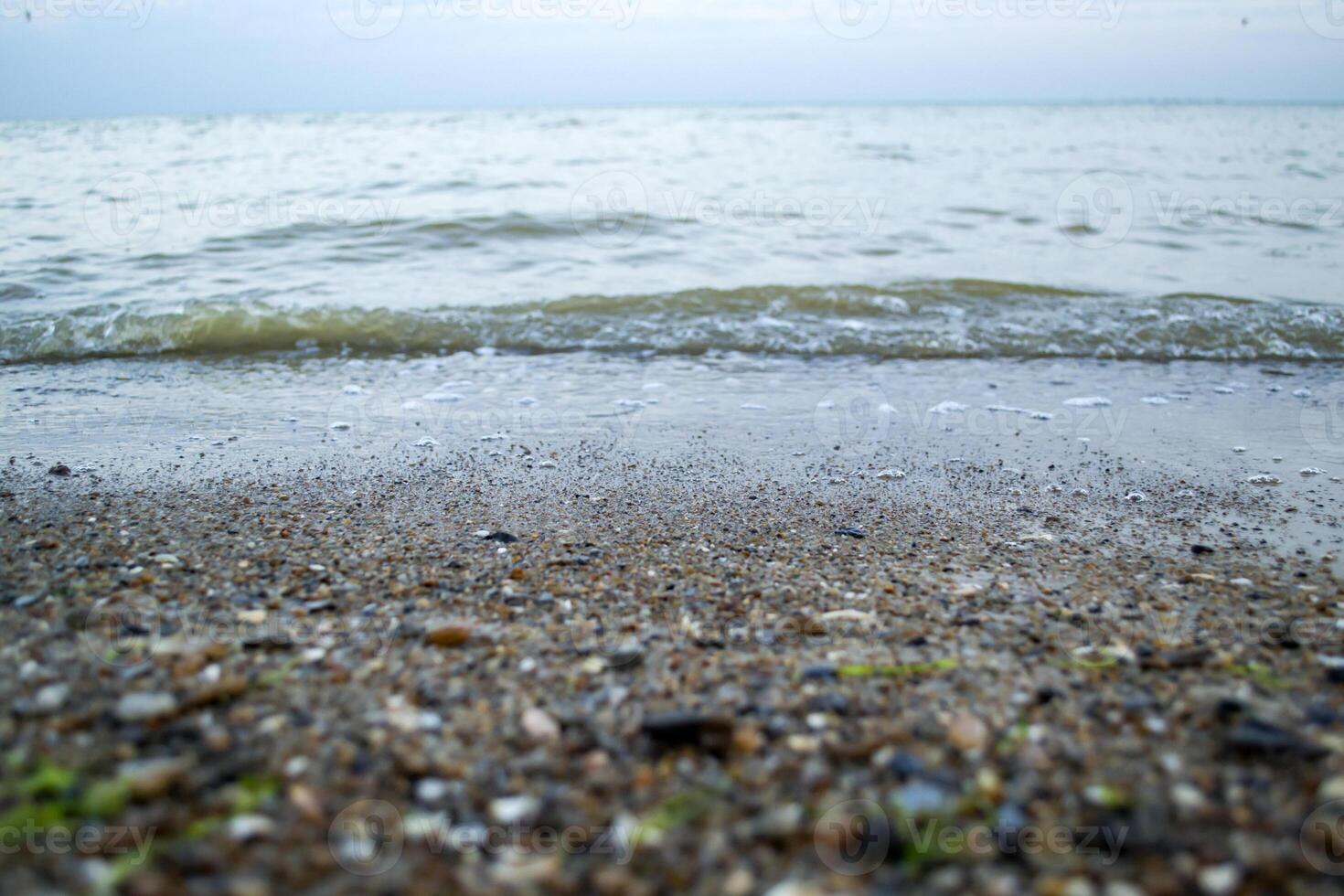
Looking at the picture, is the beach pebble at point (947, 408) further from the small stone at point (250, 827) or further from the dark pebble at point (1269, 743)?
the small stone at point (250, 827)

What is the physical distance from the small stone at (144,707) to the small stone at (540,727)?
2.72 feet

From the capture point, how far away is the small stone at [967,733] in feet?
6.22

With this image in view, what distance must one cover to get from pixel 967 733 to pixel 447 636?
1444 mm

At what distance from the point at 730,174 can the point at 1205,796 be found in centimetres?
1541

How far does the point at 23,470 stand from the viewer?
4141 millimetres

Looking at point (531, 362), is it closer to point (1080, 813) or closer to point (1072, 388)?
point (1072, 388)

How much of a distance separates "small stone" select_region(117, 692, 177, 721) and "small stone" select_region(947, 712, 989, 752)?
6.05 ft

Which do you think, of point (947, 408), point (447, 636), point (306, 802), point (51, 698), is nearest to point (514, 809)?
point (306, 802)

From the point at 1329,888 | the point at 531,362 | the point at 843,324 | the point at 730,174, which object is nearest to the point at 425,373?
the point at 531,362

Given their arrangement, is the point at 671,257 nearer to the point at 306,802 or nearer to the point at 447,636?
the point at 447,636

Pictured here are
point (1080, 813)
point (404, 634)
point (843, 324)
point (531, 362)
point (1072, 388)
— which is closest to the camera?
point (1080, 813)

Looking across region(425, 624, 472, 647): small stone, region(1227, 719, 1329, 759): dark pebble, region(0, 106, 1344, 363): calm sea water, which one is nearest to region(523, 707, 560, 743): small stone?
region(425, 624, 472, 647): small stone

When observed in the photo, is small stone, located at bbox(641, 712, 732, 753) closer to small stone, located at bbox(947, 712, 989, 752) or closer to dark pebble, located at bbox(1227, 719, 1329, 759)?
small stone, located at bbox(947, 712, 989, 752)

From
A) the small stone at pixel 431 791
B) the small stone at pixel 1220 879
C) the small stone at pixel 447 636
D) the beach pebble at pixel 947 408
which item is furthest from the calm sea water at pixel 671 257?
the small stone at pixel 1220 879
